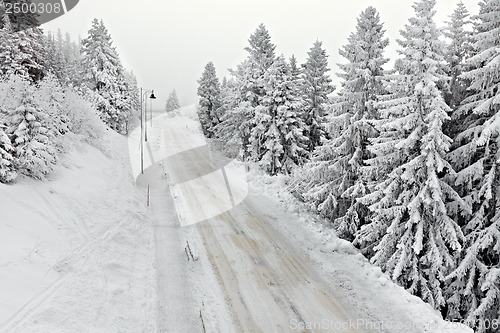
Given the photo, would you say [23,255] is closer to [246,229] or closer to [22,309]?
[22,309]

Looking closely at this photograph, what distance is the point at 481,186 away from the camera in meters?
13.1

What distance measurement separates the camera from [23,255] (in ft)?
32.4

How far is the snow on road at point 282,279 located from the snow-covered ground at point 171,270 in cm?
5

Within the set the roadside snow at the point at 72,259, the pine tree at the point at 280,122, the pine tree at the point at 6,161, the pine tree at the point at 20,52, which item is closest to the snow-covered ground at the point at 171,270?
the roadside snow at the point at 72,259

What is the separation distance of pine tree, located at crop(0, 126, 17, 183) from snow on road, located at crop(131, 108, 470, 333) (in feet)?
24.3

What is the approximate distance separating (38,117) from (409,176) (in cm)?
1618

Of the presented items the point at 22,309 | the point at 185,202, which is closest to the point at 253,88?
the point at 185,202

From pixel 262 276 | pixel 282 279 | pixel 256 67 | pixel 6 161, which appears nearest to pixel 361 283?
pixel 282 279

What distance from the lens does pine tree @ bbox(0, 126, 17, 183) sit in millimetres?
12344

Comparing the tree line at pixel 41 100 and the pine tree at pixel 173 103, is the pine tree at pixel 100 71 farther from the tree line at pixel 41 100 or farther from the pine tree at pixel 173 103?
the pine tree at pixel 173 103

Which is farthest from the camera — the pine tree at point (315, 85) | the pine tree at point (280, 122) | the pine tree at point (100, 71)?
the pine tree at point (100, 71)

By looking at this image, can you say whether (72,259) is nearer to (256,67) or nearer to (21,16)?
(256,67)

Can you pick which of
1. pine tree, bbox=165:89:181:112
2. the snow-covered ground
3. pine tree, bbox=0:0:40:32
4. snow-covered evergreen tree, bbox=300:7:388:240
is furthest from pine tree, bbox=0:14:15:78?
pine tree, bbox=165:89:181:112

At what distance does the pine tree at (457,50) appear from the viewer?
47.4 ft
